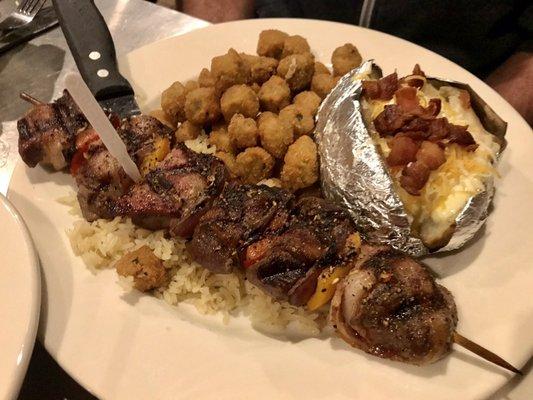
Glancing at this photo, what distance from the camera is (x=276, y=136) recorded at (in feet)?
6.38

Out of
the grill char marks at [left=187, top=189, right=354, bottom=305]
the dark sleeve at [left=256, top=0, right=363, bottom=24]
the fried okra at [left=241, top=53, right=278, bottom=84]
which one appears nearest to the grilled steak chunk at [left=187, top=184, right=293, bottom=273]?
the grill char marks at [left=187, top=189, right=354, bottom=305]

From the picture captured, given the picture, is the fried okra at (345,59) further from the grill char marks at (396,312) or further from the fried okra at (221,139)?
the grill char marks at (396,312)

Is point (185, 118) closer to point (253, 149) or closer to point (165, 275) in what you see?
point (253, 149)

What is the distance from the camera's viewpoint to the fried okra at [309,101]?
6.75 ft

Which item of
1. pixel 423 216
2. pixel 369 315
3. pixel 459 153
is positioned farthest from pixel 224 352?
pixel 459 153

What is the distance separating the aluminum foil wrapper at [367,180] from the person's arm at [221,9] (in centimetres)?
146

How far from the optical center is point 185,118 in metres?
2.16

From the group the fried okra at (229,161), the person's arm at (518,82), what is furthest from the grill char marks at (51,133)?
the person's arm at (518,82)

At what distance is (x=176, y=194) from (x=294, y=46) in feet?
2.90

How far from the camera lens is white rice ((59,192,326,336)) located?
170 cm

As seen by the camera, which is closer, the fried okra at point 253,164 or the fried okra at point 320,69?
the fried okra at point 253,164

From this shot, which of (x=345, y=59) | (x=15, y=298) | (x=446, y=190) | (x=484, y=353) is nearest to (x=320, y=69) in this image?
(x=345, y=59)

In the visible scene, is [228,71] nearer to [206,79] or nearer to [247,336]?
[206,79]

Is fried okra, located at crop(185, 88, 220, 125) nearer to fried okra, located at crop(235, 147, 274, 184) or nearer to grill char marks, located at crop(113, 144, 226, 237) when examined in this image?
fried okra, located at crop(235, 147, 274, 184)
